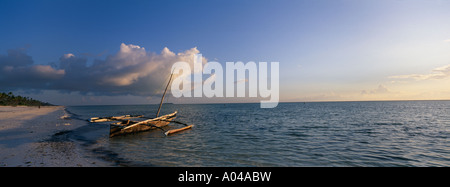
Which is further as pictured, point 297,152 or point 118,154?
point 297,152

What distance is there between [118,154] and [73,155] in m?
2.06

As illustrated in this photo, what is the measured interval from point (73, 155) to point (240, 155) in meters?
8.82

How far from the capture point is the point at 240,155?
438 inches
